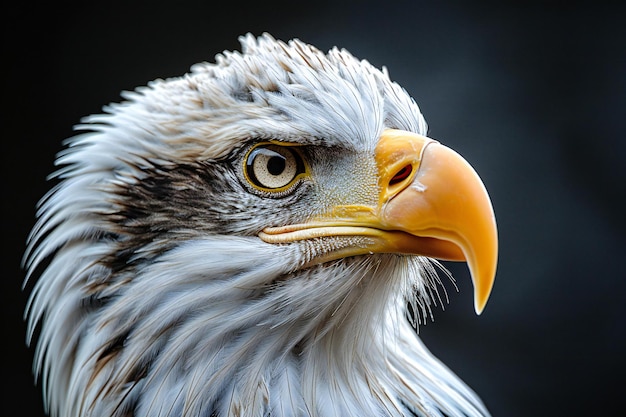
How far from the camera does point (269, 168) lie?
118 cm

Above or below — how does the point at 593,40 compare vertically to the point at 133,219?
above

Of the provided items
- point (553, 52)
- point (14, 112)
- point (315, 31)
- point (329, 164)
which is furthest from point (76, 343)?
point (553, 52)

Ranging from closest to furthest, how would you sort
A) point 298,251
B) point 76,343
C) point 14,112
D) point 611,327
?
point 298,251 < point 76,343 < point 14,112 < point 611,327

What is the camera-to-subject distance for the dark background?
2705 mm

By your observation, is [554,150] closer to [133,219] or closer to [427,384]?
[427,384]

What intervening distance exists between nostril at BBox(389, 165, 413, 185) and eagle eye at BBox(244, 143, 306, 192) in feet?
0.57

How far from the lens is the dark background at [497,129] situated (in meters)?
2.71

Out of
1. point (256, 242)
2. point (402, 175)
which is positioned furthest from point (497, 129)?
point (256, 242)

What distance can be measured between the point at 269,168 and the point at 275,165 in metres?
0.01

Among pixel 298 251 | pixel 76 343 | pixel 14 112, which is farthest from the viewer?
pixel 14 112

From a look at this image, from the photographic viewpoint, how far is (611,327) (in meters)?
2.92

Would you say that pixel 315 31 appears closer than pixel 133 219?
No

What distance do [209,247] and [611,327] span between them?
2332 millimetres

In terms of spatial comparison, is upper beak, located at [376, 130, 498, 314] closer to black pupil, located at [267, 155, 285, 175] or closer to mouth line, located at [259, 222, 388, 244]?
mouth line, located at [259, 222, 388, 244]
